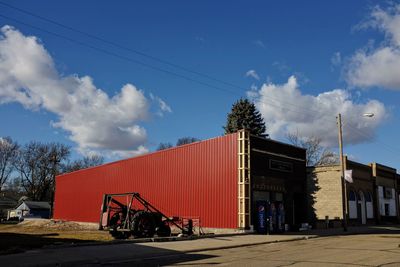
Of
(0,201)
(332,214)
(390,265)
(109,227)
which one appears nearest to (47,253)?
(109,227)

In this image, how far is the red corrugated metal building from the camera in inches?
1153

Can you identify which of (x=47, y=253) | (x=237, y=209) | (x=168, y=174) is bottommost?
(x=47, y=253)

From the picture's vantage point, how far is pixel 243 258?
1513cm

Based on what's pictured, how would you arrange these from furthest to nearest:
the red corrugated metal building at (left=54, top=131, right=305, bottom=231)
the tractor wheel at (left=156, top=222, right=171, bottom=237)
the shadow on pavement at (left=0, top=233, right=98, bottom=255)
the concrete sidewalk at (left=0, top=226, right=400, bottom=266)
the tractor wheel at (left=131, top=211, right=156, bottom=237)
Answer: the red corrugated metal building at (left=54, top=131, right=305, bottom=231) < the tractor wheel at (left=156, top=222, right=171, bottom=237) < the tractor wheel at (left=131, top=211, right=156, bottom=237) < the shadow on pavement at (left=0, top=233, right=98, bottom=255) < the concrete sidewalk at (left=0, top=226, right=400, bottom=266)

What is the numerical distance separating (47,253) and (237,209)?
14794mm

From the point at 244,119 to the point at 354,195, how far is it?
19852 mm

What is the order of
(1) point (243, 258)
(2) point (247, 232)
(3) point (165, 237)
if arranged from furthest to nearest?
1. (2) point (247, 232)
2. (3) point (165, 237)
3. (1) point (243, 258)

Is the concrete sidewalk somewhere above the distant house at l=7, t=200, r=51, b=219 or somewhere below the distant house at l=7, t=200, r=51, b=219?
below

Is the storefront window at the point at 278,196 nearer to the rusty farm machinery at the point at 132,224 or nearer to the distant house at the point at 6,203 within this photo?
the rusty farm machinery at the point at 132,224

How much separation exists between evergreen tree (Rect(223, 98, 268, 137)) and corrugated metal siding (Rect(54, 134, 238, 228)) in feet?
67.0

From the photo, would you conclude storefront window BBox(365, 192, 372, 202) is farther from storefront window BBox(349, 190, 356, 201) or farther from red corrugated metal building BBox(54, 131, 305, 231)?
red corrugated metal building BBox(54, 131, 305, 231)

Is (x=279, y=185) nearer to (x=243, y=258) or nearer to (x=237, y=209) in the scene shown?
(x=237, y=209)

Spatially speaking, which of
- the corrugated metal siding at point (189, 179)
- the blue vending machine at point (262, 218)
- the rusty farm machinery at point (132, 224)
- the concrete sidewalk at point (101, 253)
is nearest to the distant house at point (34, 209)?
the corrugated metal siding at point (189, 179)

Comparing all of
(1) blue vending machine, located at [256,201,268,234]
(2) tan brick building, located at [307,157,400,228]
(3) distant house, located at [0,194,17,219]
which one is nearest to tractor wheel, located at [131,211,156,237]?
(1) blue vending machine, located at [256,201,268,234]
